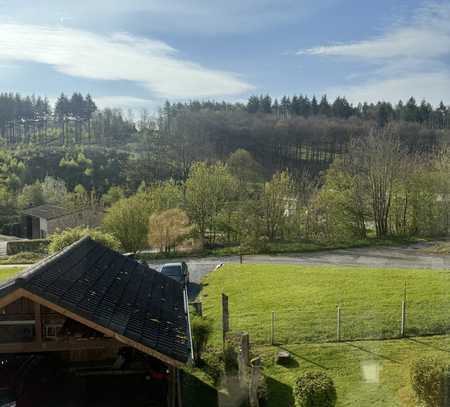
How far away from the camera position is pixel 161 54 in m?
4.54

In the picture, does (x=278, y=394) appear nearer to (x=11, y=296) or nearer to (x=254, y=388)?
(x=254, y=388)

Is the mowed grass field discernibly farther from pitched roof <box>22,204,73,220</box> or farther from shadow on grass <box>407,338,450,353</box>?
pitched roof <box>22,204,73,220</box>

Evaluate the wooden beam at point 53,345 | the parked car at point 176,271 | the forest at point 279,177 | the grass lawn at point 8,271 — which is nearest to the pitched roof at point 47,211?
the forest at point 279,177

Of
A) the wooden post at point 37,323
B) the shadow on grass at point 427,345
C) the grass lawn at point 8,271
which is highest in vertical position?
the wooden post at point 37,323

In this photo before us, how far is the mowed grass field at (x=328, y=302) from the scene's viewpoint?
5219 millimetres

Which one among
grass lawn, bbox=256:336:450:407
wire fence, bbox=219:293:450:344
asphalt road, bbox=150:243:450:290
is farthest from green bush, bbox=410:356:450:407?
asphalt road, bbox=150:243:450:290

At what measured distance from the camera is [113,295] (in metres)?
3.67

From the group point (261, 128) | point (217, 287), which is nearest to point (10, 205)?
point (261, 128)

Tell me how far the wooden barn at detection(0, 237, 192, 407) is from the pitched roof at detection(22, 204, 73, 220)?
41.5ft

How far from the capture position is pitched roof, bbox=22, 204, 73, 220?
53.9 ft

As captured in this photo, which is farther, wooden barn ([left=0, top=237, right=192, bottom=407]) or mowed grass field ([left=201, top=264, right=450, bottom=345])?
mowed grass field ([left=201, top=264, right=450, bottom=345])

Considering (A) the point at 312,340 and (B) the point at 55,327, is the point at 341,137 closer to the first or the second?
(A) the point at 312,340

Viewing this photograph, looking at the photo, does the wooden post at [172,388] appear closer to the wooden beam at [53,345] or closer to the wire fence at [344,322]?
the wooden beam at [53,345]

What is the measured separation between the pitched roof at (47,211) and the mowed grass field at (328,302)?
358 inches
